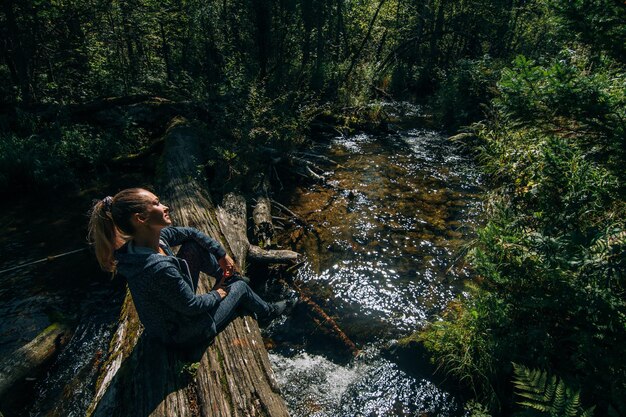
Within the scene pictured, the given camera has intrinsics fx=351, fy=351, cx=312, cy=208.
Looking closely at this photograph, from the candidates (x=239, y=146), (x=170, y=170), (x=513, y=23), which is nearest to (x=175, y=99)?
(x=239, y=146)

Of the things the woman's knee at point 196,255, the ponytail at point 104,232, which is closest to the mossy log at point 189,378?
the woman's knee at point 196,255

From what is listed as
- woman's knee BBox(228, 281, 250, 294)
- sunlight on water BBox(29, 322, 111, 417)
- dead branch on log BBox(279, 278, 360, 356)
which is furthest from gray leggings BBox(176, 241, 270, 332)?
sunlight on water BBox(29, 322, 111, 417)

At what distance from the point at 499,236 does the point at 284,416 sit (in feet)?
9.51

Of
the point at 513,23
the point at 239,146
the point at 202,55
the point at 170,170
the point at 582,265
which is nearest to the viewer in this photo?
the point at 582,265

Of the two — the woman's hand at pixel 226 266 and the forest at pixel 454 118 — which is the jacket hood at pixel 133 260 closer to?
the woman's hand at pixel 226 266

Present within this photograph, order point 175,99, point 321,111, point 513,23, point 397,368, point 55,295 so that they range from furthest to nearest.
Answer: point 513,23 → point 321,111 → point 175,99 → point 55,295 → point 397,368

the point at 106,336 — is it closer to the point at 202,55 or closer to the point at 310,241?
the point at 310,241

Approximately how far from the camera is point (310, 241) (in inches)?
270

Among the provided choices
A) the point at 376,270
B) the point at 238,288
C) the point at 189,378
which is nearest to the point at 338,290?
the point at 376,270

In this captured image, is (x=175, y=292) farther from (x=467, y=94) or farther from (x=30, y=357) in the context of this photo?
(x=467, y=94)

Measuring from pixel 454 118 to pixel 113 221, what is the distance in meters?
13.3

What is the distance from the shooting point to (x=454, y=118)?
1357 centimetres

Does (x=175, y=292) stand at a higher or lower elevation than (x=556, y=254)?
lower

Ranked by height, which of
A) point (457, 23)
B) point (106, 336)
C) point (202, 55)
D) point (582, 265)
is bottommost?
point (106, 336)
